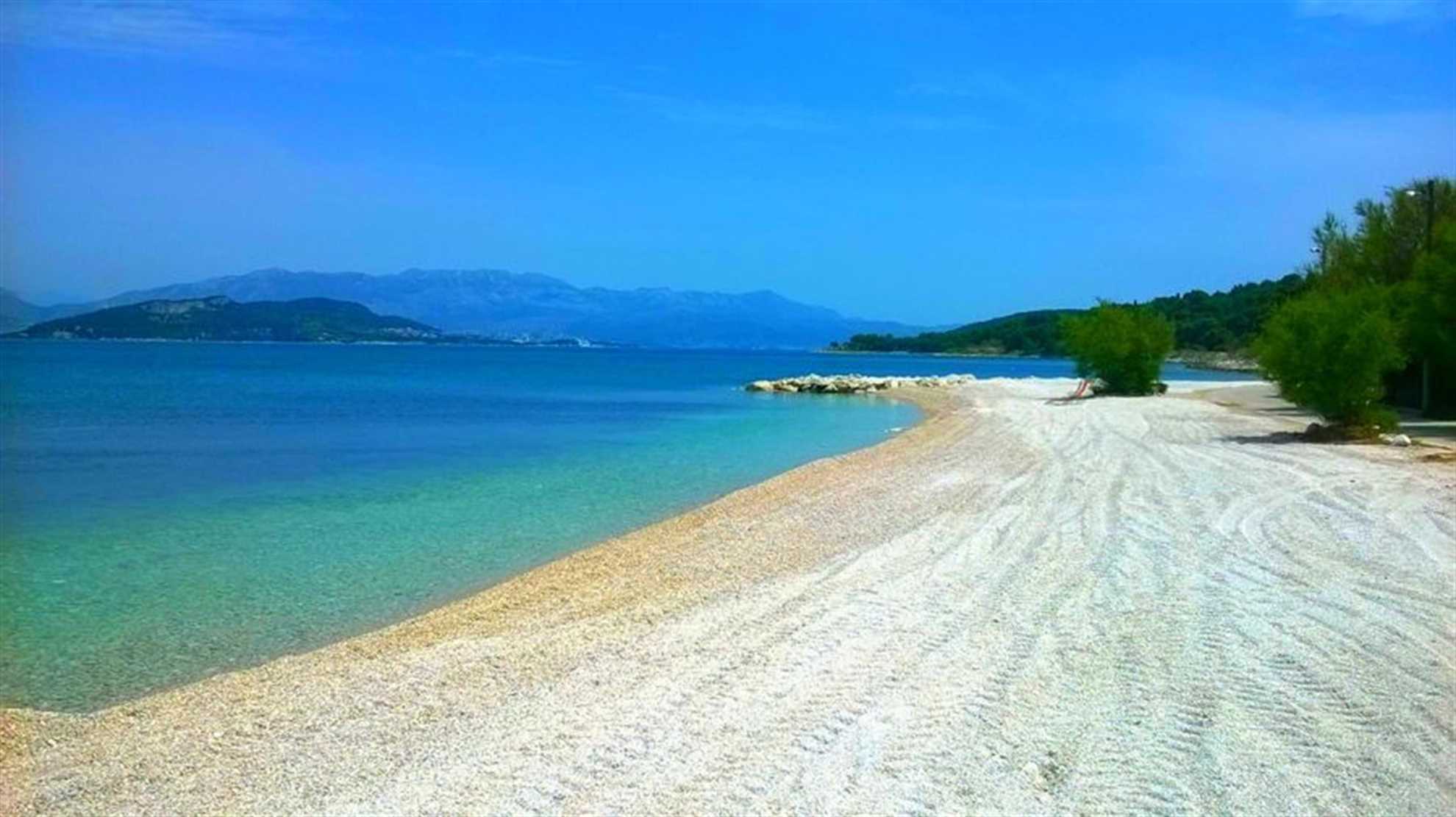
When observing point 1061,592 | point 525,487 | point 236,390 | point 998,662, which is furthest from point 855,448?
point 236,390

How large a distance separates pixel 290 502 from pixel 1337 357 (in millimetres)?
20001

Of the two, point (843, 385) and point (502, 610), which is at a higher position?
point (502, 610)

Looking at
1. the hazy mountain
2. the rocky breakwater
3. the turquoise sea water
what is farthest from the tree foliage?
the rocky breakwater

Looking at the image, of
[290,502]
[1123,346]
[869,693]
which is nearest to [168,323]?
[1123,346]

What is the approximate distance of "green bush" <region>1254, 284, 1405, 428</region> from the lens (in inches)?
1016

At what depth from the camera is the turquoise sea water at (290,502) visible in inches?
452

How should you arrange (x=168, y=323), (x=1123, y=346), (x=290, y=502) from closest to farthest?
1. (x=290, y=502)
2. (x=1123, y=346)
3. (x=168, y=323)

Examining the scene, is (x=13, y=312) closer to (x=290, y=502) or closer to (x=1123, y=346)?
(x=290, y=502)

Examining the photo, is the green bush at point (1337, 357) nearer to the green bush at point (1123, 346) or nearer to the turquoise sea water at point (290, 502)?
the turquoise sea water at point (290, 502)

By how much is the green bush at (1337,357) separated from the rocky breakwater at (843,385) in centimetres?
4361

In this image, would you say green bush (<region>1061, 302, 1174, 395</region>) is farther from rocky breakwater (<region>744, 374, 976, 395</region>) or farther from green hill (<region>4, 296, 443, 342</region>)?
green hill (<region>4, 296, 443, 342</region>)

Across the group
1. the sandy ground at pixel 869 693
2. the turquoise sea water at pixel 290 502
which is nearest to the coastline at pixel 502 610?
the sandy ground at pixel 869 693

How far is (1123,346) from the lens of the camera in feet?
176

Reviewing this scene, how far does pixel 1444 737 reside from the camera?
23.0 feet
